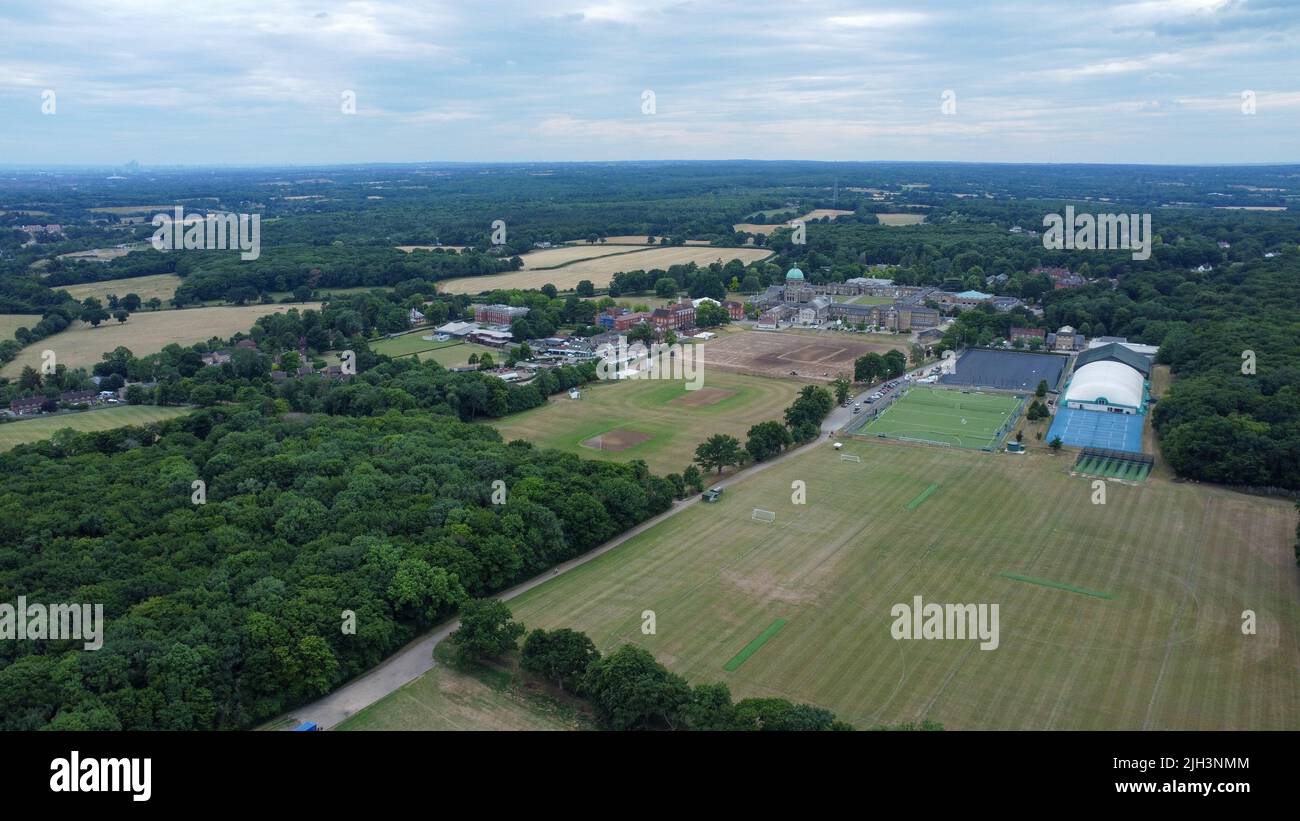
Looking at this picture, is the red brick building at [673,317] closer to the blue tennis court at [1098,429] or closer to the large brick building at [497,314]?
the large brick building at [497,314]

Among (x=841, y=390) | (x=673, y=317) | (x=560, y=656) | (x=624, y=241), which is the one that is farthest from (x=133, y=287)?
(x=560, y=656)

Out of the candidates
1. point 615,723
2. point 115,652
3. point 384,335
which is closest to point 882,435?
point 615,723

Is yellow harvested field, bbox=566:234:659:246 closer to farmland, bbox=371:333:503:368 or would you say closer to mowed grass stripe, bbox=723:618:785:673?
farmland, bbox=371:333:503:368

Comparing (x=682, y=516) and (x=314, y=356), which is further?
(x=314, y=356)

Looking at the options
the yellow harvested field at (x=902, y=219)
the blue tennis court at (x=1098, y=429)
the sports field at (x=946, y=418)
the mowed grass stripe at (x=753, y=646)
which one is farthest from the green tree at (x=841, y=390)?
the yellow harvested field at (x=902, y=219)

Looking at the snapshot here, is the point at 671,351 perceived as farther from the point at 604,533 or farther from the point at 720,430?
the point at 604,533

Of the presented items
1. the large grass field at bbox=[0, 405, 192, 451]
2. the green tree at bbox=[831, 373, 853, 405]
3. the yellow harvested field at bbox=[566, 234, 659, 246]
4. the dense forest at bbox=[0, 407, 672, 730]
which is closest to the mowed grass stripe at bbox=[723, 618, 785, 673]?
the dense forest at bbox=[0, 407, 672, 730]
